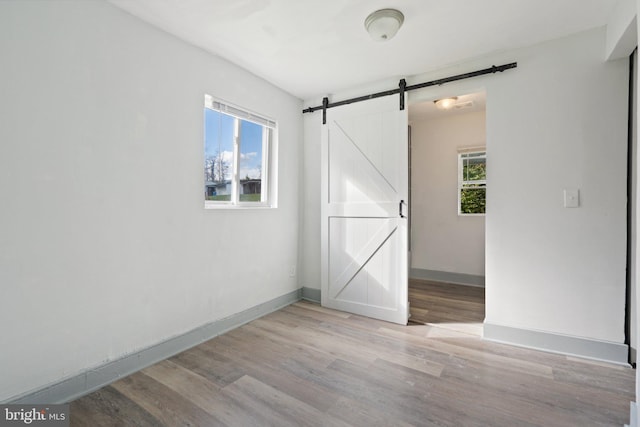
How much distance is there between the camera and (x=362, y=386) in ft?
6.01

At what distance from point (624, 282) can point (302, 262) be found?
2.86 metres

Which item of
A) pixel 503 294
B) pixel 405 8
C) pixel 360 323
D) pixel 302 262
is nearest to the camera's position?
pixel 405 8

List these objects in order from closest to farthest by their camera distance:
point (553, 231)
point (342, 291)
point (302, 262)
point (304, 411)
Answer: point (304, 411)
point (553, 231)
point (342, 291)
point (302, 262)

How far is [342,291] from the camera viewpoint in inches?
128

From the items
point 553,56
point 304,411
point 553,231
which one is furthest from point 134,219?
point 553,56

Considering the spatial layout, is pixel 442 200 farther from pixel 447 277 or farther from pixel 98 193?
pixel 98 193

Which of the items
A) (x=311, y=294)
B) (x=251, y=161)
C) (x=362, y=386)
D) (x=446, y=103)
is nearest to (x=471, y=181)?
(x=446, y=103)

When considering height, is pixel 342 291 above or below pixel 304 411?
above

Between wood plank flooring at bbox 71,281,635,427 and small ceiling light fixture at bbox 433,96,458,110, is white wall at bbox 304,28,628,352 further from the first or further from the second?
small ceiling light fixture at bbox 433,96,458,110

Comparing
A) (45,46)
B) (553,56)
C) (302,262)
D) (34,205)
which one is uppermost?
(553,56)

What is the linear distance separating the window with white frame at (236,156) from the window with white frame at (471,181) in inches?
115

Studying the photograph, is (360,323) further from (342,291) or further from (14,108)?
(14,108)

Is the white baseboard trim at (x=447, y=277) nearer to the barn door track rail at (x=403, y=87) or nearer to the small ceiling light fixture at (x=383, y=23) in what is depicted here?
the barn door track rail at (x=403, y=87)

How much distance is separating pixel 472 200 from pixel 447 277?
1234mm
